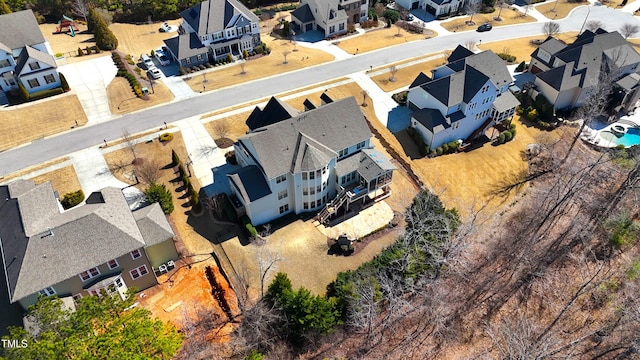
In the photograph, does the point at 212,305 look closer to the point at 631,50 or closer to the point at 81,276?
the point at 81,276

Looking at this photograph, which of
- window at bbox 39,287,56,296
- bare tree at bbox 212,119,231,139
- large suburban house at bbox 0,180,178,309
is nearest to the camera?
window at bbox 39,287,56,296

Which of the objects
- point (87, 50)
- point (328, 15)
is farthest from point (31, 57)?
point (328, 15)

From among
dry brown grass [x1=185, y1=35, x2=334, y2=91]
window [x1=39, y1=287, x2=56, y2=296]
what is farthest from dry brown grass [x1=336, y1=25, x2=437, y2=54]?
window [x1=39, y1=287, x2=56, y2=296]

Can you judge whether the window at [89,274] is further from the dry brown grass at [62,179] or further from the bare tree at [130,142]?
the bare tree at [130,142]

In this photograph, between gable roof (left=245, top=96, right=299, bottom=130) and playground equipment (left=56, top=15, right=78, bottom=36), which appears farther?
playground equipment (left=56, top=15, right=78, bottom=36)

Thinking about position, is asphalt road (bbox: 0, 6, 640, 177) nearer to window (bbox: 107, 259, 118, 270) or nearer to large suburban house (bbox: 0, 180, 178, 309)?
large suburban house (bbox: 0, 180, 178, 309)

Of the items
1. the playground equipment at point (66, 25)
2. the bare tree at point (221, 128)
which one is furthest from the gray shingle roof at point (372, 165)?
the playground equipment at point (66, 25)
